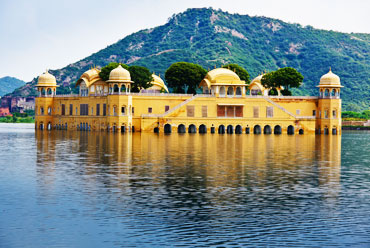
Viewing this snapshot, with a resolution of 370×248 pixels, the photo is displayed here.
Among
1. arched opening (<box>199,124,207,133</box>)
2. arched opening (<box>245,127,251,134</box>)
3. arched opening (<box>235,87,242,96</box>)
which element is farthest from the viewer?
arched opening (<box>235,87,242,96</box>)

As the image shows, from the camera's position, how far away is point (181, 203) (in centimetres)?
2223

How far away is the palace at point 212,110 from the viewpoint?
8706 centimetres

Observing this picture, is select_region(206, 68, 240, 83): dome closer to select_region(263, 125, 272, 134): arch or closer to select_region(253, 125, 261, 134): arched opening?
select_region(253, 125, 261, 134): arched opening

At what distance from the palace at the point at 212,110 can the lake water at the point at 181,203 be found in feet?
160

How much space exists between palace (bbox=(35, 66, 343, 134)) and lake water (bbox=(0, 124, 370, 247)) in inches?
1924

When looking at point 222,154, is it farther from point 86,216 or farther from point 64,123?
point 64,123

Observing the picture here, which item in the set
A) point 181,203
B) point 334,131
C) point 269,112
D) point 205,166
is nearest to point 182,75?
point 269,112

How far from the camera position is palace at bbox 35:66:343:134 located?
286ft

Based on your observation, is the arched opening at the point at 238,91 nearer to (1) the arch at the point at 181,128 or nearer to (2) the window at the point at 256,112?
(2) the window at the point at 256,112

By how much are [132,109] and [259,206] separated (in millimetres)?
68846

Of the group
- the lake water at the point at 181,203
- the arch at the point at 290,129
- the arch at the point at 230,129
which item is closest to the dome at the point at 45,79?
the arch at the point at 230,129

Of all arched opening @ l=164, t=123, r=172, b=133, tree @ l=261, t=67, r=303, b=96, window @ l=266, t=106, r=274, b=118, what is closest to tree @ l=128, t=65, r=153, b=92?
arched opening @ l=164, t=123, r=172, b=133

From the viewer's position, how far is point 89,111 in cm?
9519

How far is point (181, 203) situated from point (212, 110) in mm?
66937
